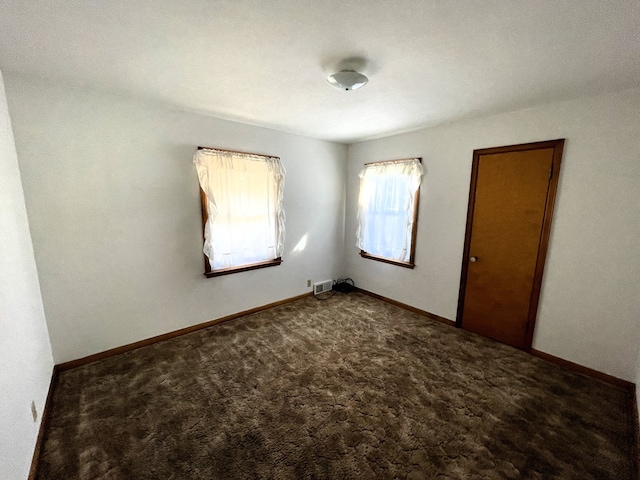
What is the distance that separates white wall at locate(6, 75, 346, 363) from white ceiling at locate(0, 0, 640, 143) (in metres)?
0.29

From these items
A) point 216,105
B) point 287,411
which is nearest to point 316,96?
point 216,105

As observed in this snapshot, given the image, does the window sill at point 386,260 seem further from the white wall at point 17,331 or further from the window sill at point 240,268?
the white wall at point 17,331

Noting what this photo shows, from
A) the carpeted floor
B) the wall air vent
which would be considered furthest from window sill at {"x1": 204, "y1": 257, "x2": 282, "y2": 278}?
the wall air vent

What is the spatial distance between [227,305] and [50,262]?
5.31 ft

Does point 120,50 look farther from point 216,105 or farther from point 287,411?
point 287,411

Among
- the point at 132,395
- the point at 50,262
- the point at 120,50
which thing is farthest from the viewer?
the point at 50,262

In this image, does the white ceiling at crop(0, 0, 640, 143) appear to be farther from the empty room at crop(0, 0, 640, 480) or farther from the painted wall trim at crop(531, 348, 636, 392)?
the painted wall trim at crop(531, 348, 636, 392)

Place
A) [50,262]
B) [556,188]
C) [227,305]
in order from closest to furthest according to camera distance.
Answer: [50,262]
[556,188]
[227,305]

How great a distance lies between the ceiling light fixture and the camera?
1.71m

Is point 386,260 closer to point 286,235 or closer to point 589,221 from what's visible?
point 286,235

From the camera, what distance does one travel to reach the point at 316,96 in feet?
7.23

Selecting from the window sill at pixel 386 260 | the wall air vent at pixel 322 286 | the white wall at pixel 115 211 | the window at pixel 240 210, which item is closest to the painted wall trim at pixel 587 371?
the window sill at pixel 386 260

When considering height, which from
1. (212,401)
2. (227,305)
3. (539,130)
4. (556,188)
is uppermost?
(539,130)

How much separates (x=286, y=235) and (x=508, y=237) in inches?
101
